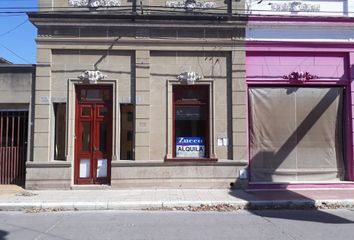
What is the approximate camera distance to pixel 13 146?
1530 centimetres

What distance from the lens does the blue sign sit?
15.4 metres

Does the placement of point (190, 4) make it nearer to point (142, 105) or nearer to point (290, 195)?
point (142, 105)

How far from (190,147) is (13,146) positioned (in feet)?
18.7

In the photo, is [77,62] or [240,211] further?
[77,62]

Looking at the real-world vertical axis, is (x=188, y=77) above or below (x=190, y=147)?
above

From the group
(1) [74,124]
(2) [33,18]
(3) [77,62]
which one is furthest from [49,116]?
(2) [33,18]

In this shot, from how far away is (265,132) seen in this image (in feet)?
51.2

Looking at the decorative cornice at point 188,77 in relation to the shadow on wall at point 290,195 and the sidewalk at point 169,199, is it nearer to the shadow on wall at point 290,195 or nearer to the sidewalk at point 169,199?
the shadow on wall at point 290,195

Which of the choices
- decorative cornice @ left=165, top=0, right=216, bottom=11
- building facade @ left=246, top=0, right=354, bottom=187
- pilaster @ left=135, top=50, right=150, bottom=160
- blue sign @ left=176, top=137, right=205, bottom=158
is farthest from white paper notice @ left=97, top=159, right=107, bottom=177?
decorative cornice @ left=165, top=0, right=216, bottom=11

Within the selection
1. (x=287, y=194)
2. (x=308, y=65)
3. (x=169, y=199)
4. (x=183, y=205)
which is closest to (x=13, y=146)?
(x=169, y=199)

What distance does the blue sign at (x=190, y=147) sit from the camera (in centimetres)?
1538

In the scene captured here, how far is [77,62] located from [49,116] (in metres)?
1.94

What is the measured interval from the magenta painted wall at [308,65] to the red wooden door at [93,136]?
4800 millimetres

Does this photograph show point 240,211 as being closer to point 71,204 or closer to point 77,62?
point 71,204
